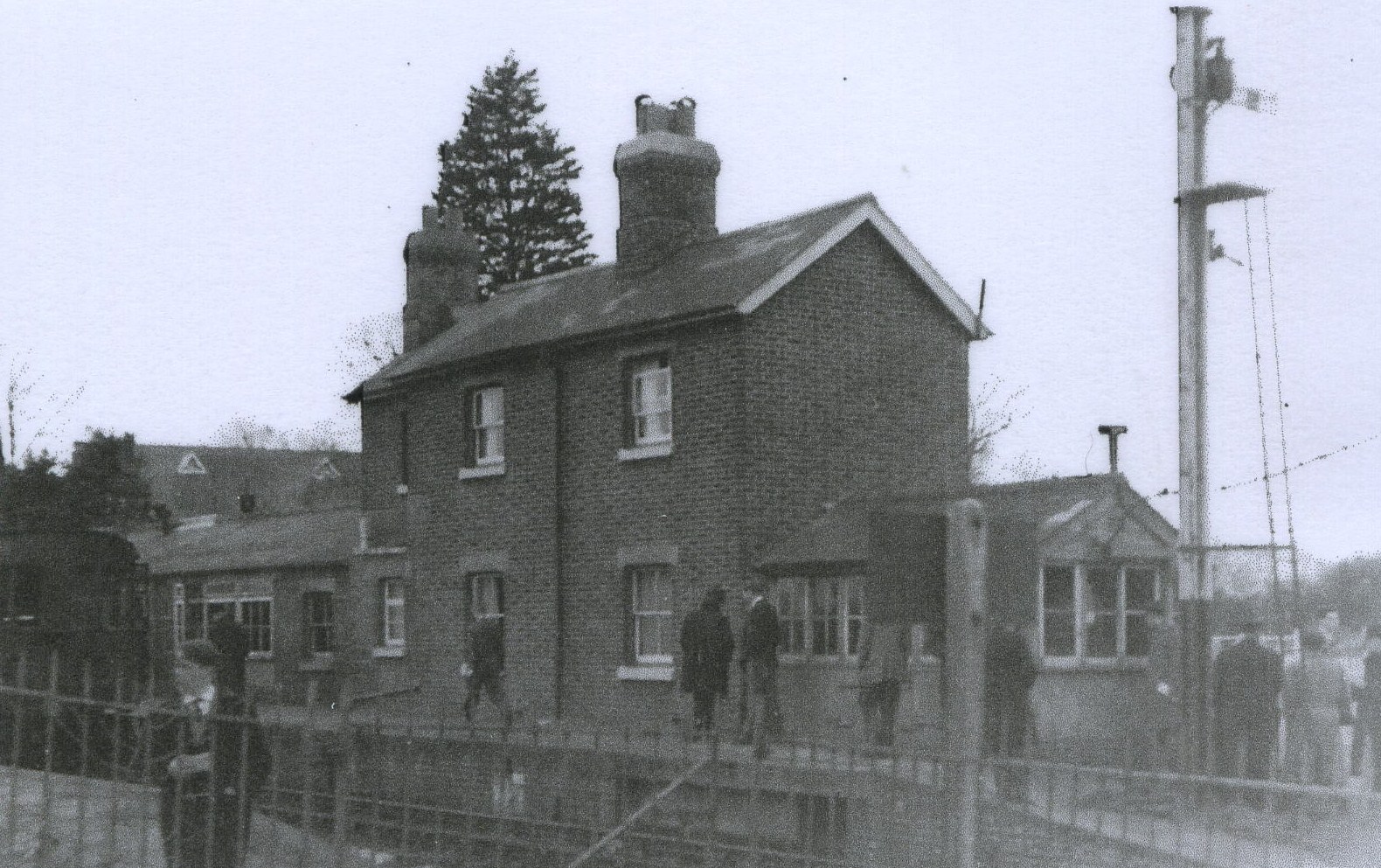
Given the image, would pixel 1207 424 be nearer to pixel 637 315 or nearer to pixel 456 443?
pixel 637 315

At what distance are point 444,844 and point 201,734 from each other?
11.4 ft

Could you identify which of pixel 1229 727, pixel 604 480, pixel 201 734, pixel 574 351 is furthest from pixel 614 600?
pixel 201 734

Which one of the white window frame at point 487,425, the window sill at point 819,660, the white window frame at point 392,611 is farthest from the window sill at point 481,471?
the window sill at point 819,660

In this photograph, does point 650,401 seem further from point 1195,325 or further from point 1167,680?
point 1195,325

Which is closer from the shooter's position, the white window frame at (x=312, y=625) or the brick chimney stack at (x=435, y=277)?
the brick chimney stack at (x=435, y=277)

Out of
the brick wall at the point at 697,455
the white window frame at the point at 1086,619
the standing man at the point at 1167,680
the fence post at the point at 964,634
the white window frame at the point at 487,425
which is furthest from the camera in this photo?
the white window frame at the point at 487,425

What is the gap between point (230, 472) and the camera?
97.9m

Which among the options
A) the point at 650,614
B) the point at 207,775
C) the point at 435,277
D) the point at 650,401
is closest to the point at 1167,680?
the point at 650,614

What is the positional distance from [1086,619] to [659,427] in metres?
6.89

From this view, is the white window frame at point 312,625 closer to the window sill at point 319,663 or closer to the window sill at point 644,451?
the window sill at point 319,663

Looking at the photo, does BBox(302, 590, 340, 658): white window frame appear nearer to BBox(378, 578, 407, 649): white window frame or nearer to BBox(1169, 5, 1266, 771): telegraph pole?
BBox(378, 578, 407, 649): white window frame

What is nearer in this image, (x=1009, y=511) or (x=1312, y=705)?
(x=1312, y=705)

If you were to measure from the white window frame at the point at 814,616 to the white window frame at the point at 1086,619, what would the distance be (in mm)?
2167

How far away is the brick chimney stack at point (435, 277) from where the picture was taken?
108 feet
